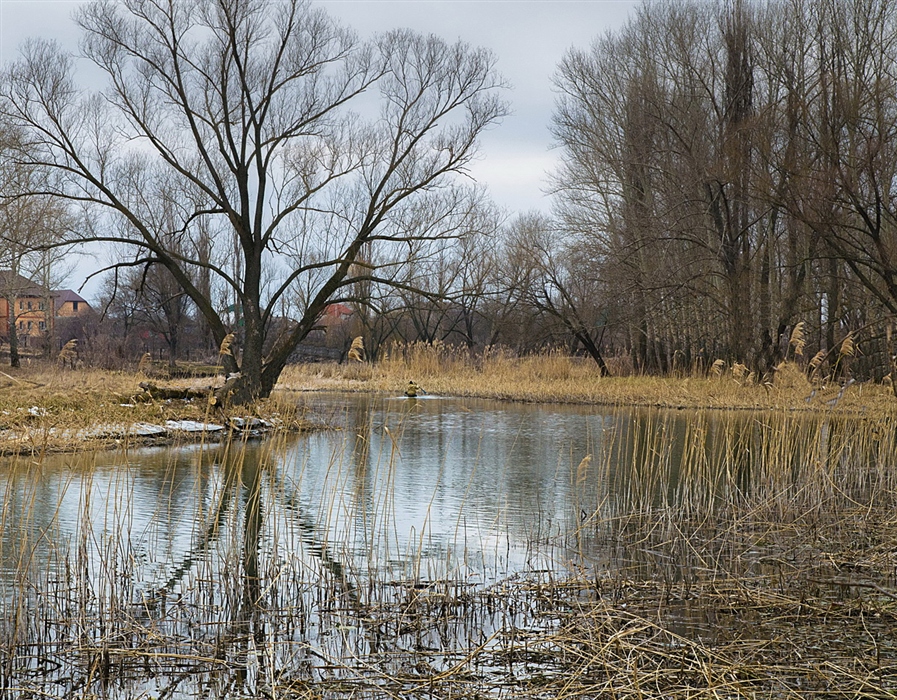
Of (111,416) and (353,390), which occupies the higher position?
(111,416)

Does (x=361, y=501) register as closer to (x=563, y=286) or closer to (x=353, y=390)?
(x=353, y=390)

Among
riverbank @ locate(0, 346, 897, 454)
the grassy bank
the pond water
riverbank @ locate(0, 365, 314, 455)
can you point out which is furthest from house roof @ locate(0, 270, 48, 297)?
the pond water

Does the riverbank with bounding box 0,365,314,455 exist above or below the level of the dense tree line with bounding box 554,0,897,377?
below

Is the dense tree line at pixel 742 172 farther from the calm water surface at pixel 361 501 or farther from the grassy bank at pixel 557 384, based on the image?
the calm water surface at pixel 361 501

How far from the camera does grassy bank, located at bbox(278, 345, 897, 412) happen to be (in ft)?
58.2

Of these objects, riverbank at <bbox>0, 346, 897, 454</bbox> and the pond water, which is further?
riverbank at <bbox>0, 346, 897, 454</bbox>

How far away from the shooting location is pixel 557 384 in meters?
23.2

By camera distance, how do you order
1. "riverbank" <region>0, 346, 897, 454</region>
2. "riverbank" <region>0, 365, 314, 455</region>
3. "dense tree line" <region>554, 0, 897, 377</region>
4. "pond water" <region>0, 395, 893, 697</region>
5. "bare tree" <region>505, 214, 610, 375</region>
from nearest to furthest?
"pond water" <region>0, 395, 893, 697</region>
"riverbank" <region>0, 365, 314, 455</region>
"riverbank" <region>0, 346, 897, 454</region>
"dense tree line" <region>554, 0, 897, 377</region>
"bare tree" <region>505, 214, 610, 375</region>

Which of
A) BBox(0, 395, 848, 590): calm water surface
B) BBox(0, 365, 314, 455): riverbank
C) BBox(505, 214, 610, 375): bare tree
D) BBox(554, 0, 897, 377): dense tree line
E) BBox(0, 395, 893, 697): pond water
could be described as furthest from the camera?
BBox(505, 214, 610, 375): bare tree

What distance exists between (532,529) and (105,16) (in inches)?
497

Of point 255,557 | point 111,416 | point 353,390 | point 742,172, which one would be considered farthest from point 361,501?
point 353,390

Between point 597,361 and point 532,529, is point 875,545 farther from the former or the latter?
point 597,361

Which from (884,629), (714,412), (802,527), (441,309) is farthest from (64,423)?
(714,412)

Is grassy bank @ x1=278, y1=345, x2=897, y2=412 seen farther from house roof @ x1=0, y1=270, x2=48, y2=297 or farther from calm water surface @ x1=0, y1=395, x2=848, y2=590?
house roof @ x1=0, y1=270, x2=48, y2=297
